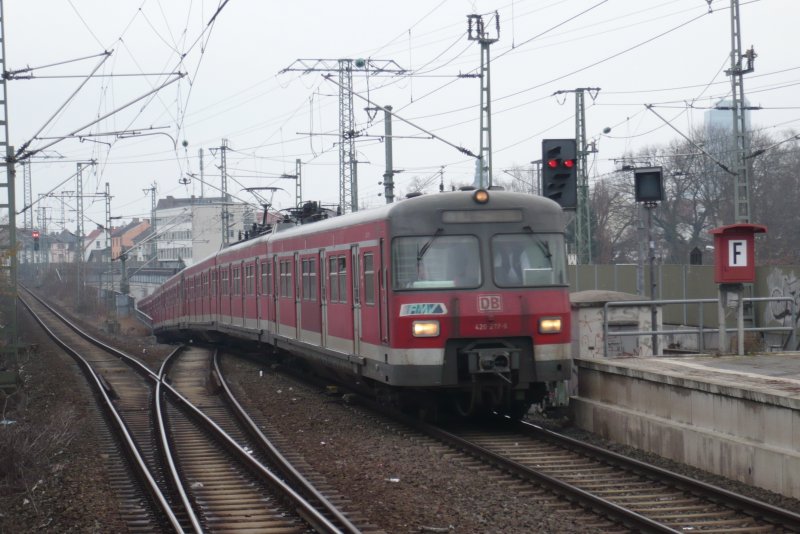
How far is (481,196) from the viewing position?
13492mm

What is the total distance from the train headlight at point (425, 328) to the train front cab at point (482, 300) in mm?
12

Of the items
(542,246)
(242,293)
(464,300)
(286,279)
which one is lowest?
(464,300)

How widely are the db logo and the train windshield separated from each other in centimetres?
20

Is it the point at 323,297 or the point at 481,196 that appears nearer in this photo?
the point at 481,196

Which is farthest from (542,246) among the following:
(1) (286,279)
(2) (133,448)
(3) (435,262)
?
(1) (286,279)

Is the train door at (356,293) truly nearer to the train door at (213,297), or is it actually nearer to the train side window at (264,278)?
the train side window at (264,278)

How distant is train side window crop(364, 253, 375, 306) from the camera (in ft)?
46.2

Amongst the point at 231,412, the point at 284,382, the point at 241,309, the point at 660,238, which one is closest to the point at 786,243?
the point at 660,238

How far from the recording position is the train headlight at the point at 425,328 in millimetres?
12984

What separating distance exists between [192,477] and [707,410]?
18.1 feet

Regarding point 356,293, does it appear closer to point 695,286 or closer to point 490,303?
point 490,303

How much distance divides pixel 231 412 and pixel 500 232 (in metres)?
5.93

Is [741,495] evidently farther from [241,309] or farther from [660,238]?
[660,238]

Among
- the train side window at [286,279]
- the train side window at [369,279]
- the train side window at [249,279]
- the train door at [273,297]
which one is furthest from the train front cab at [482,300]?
the train side window at [249,279]
